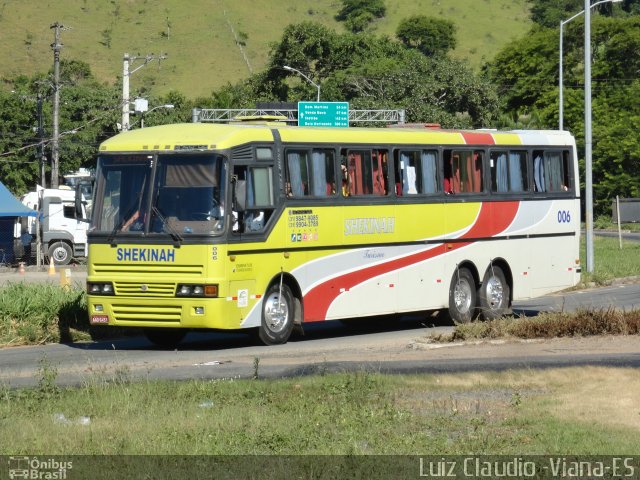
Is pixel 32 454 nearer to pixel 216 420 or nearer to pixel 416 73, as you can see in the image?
pixel 216 420

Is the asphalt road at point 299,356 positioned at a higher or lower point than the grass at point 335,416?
lower

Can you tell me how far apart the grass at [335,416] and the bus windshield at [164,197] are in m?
5.15

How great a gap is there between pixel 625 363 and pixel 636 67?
84.4 m

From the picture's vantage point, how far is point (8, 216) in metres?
46.0

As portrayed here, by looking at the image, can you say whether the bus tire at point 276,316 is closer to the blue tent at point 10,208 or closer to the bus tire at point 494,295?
the bus tire at point 494,295

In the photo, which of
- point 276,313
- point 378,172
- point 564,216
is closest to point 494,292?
point 564,216

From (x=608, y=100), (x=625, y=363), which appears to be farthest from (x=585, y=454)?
(x=608, y=100)

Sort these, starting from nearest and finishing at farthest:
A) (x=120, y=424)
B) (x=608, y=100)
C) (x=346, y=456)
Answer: (x=346, y=456)
(x=120, y=424)
(x=608, y=100)

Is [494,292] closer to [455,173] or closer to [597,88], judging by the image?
[455,173]

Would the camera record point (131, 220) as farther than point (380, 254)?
No

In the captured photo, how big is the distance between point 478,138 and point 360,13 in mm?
125245

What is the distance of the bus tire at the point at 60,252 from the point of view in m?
49.5

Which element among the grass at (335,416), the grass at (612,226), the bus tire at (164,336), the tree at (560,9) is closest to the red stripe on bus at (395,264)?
the bus tire at (164,336)

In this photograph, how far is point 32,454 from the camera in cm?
1040
